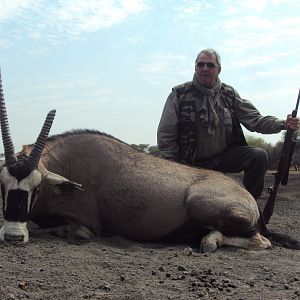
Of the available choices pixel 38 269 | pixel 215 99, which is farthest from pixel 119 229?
pixel 215 99

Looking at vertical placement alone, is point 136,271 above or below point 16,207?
below

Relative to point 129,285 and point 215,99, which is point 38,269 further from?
point 215,99

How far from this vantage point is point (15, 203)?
5793mm

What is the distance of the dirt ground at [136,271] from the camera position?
4.07m

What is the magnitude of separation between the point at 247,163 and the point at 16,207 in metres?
4.01

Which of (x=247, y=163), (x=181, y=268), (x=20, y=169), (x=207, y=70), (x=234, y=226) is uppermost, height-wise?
(x=207, y=70)

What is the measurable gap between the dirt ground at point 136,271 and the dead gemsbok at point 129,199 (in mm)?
295

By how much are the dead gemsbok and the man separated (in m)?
1.58

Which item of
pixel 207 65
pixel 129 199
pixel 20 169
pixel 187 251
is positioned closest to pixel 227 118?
pixel 207 65

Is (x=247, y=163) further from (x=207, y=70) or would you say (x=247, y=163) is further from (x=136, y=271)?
(x=136, y=271)

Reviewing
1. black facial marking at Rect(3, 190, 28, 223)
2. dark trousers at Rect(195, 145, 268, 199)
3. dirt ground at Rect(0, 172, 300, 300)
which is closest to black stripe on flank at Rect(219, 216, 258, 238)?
dirt ground at Rect(0, 172, 300, 300)

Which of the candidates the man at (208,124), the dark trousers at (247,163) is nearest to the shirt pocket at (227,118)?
the man at (208,124)

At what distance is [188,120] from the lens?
866cm

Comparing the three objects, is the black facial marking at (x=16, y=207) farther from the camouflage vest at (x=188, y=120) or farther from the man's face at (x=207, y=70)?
the man's face at (x=207, y=70)
